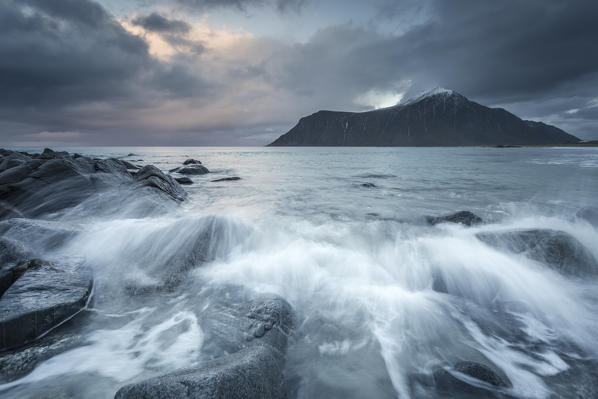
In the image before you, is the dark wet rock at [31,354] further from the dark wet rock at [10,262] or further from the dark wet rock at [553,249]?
the dark wet rock at [553,249]

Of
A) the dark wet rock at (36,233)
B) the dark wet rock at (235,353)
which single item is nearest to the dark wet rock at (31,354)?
the dark wet rock at (235,353)

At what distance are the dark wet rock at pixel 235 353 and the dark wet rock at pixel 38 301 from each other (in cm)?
180

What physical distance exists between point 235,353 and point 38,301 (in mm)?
2866

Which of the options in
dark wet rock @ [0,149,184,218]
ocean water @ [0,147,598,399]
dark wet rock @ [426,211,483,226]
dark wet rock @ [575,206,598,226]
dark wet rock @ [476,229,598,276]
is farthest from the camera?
dark wet rock @ [0,149,184,218]

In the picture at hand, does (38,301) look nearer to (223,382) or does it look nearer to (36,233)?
(223,382)

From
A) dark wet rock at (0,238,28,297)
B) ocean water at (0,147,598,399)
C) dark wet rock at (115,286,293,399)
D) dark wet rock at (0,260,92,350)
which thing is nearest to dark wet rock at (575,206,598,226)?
ocean water at (0,147,598,399)

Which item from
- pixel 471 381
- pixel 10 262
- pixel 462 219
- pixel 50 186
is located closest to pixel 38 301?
pixel 10 262

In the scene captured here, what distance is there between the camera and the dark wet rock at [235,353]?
2115 millimetres

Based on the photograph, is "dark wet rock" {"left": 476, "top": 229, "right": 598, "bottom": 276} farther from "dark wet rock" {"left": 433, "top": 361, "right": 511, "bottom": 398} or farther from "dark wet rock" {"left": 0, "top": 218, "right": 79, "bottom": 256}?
"dark wet rock" {"left": 0, "top": 218, "right": 79, "bottom": 256}

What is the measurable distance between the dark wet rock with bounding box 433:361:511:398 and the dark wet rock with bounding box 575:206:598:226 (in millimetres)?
7312

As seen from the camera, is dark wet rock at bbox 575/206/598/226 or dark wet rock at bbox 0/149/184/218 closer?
dark wet rock at bbox 575/206/598/226

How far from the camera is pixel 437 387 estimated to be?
2943mm

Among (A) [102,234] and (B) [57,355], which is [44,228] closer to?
(A) [102,234]

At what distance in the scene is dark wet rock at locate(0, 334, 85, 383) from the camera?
9.45ft
